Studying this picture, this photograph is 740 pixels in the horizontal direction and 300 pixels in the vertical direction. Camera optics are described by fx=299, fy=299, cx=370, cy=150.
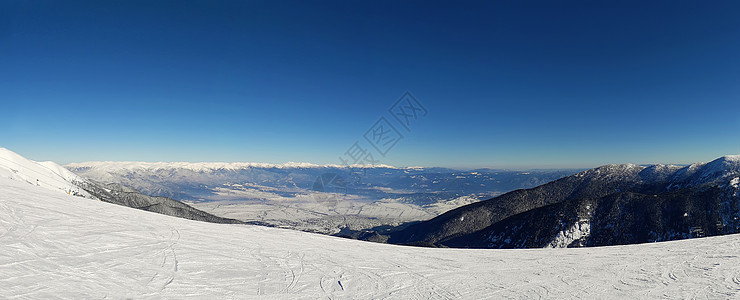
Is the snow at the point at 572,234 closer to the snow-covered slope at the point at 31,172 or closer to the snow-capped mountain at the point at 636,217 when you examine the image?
the snow-capped mountain at the point at 636,217

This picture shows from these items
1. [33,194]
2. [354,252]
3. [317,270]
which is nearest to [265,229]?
[354,252]

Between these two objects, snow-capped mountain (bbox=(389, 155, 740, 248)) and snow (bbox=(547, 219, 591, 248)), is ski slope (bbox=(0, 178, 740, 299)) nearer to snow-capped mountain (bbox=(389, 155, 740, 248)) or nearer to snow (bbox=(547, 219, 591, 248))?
snow-capped mountain (bbox=(389, 155, 740, 248))

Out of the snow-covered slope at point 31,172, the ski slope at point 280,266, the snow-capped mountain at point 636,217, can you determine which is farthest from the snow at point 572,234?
the snow-covered slope at point 31,172

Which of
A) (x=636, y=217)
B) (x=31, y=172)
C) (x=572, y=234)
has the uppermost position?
(x=31, y=172)

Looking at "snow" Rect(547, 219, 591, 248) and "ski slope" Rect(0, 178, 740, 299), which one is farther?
"snow" Rect(547, 219, 591, 248)

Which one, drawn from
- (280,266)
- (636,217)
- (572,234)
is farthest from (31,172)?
(636,217)

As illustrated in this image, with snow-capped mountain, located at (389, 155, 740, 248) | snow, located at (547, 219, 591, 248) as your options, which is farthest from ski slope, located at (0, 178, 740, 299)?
snow, located at (547, 219, 591, 248)

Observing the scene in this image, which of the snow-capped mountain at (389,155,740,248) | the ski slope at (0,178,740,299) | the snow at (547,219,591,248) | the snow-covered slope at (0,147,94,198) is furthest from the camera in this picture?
the snow-covered slope at (0,147,94,198)

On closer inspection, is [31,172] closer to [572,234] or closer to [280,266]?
[280,266]

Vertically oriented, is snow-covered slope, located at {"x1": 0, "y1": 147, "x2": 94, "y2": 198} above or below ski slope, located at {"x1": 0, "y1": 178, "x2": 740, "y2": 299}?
above

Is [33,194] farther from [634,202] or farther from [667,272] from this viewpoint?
[634,202]
